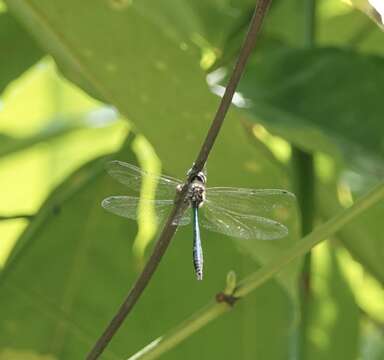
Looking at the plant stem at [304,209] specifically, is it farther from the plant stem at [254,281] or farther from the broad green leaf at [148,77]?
the plant stem at [254,281]

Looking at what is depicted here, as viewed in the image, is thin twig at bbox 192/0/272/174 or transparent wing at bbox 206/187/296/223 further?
transparent wing at bbox 206/187/296/223

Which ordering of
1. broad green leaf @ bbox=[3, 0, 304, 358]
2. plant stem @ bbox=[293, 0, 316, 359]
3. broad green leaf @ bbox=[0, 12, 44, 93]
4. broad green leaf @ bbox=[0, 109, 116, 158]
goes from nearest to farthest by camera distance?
broad green leaf @ bbox=[3, 0, 304, 358] → plant stem @ bbox=[293, 0, 316, 359] → broad green leaf @ bbox=[0, 12, 44, 93] → broad green leaf @ bbox=[0, 109, 116, 158]

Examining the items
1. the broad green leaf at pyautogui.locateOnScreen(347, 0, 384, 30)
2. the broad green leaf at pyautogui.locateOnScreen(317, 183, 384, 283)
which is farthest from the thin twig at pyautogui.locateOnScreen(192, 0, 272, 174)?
the broad green leaf at pyautogui.locateOnScreen(317, 183, 384, 283)

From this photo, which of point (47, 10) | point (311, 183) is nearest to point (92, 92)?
point (47, 10)

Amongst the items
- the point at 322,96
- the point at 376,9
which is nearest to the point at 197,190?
the point at 376,9

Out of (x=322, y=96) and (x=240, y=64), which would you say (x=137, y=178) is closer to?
(x=322, y=96)

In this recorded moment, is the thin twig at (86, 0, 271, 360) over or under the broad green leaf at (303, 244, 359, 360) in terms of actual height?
under

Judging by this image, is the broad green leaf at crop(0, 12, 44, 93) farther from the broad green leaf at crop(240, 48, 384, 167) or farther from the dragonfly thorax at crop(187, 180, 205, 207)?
the dragonfly thorax at crop(187, 180, 205, 207)
